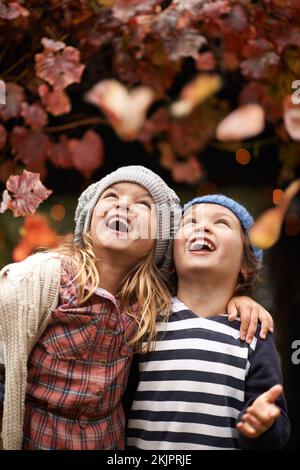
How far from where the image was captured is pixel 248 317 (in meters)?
1.76

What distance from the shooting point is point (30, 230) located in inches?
112

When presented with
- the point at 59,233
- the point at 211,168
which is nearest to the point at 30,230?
the point at 59,233

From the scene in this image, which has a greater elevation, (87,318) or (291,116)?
(291,116)

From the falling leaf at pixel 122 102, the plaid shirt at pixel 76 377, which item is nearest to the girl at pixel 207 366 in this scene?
the plaid shirt at pixel 76 377

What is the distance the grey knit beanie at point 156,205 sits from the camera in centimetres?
179

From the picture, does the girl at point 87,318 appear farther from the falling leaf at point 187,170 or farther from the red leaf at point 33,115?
the falling leaf at point 187,170

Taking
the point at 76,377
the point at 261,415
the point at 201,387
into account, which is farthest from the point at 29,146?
the point at 261,415

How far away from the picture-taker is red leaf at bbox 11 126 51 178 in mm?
Result: 2230

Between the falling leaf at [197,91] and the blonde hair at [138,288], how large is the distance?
3.42 feet

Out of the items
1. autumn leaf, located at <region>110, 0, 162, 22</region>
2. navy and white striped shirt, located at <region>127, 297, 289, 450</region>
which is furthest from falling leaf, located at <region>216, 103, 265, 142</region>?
navy and white striped shirt, located at <region>127, 297, 289, 450</region>

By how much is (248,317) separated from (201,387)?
247mm

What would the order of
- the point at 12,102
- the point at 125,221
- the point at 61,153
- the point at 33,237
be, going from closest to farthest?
the point at 125,221 < the point at 12,102 < the point at 61,153 < the point at 33,237

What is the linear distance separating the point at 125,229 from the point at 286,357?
1.72m

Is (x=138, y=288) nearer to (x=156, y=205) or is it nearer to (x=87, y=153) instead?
(x=156, y=205)
